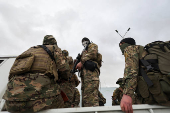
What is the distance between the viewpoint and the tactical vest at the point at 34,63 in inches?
60.3

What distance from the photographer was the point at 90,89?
2781mm

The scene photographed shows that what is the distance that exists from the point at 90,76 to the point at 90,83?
0.61ft

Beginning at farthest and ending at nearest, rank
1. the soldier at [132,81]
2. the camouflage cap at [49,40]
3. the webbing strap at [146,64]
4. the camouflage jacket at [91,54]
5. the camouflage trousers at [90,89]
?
the camouflage jacket at [91,54]
the camouflage trousers at [90,89]
the camouflage cap at [49,40]
the webbing strap at [146,64]
the soldier at [132,81]

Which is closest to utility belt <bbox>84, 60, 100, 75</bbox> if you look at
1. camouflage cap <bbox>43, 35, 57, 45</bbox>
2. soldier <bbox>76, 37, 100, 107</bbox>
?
soldier <bbox>76, 37, 100, 107</bbox>

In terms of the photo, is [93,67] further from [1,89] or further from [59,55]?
[1,89]

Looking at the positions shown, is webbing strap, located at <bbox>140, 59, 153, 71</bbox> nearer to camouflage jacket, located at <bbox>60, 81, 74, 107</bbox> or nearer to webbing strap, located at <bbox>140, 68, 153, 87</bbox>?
webbing strap, located at <bbox>140, 68, 153, 87</bbox>

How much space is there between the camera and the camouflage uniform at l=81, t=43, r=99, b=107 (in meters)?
2.69

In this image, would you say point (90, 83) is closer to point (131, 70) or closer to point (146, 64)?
point (131, 70)

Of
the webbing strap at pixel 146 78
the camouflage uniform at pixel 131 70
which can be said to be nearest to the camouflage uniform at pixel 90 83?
the camouflage uniform at pixel 131 70

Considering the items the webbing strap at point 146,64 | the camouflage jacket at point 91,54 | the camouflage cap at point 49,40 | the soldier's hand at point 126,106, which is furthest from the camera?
the camouflage jacket at point 91,54

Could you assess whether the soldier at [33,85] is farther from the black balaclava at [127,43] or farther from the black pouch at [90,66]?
the black balaclava at [127,43]

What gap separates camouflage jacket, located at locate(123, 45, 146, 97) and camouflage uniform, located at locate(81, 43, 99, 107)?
1268 mm

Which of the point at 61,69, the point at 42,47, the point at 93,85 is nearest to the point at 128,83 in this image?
the point at 61,69

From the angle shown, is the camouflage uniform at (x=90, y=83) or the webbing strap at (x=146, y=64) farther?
the camouflage uniform at (x=90, y=83)
